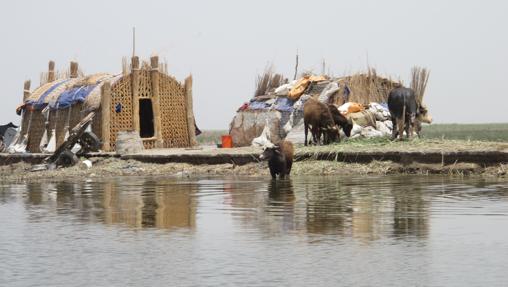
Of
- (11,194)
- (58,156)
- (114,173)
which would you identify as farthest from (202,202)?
(58,156)

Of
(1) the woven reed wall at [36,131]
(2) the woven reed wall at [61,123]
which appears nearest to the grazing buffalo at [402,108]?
(2) the woven reed wall at [61,123]

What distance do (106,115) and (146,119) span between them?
12.8 ft

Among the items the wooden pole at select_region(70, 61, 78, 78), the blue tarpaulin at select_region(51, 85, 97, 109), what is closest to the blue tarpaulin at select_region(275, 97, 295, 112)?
the blue tarpaulin at select_region(51, 85, 97, 109)

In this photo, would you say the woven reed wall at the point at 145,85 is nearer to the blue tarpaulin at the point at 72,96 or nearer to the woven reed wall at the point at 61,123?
the blue tarpaulin at the point at 72,96

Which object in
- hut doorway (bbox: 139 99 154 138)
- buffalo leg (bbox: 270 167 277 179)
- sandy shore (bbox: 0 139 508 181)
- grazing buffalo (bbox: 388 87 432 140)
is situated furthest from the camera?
hut doorway (bbox: 139 99 154 138)

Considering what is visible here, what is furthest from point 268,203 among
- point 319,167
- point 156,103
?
point 156,103

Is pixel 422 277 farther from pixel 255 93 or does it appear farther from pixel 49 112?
pixel 49 112

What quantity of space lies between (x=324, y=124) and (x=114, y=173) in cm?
524

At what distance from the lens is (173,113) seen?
3144 cm

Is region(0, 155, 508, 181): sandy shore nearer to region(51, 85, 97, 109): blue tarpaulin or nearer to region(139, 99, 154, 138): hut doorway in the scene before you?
region(51, 85, 97, 109): blue tarpaulin

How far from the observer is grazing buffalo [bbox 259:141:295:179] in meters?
20.0

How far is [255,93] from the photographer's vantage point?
31.1 metres

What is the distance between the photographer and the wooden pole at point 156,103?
30.4 m

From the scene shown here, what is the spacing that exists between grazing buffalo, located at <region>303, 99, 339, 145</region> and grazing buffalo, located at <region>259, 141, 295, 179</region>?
4179 millimetres
